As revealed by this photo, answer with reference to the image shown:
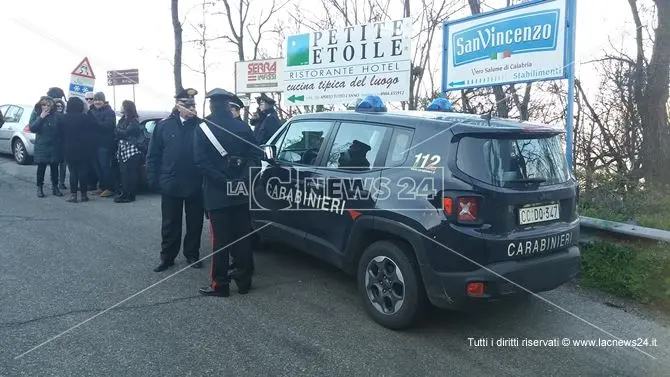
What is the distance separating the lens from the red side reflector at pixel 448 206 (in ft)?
11.7

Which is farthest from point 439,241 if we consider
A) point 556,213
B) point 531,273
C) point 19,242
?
point 19,242

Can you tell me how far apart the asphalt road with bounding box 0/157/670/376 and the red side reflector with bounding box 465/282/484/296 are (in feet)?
1.56

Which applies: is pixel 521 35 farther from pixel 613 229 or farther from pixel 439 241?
pixel 439 241

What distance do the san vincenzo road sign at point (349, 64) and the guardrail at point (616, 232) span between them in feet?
14.5

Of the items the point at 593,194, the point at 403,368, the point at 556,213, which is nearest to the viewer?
the point at 403,368

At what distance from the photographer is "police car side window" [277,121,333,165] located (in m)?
4.95

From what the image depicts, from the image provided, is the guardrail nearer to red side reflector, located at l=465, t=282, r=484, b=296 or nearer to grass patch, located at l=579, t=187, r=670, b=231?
grass patch, located at l=579, t=187, r=670, b=231

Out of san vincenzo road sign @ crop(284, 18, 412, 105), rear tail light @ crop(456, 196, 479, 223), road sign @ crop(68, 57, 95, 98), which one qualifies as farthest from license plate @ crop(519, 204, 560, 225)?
road sign @ crop(68, 57, 95, 98)

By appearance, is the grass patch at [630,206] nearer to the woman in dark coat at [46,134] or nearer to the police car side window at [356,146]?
the police car side window at [356,146]

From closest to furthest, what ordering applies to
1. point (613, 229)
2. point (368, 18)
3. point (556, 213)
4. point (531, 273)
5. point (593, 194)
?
point (531, 273)
point (556, 213)
point (613, 229)
point (593, 194)
point (368, 18)

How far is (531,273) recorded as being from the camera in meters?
3.70

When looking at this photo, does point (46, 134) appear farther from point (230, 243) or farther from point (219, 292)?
point (219, 292)

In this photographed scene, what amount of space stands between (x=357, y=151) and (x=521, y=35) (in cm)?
394

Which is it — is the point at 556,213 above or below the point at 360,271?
above
